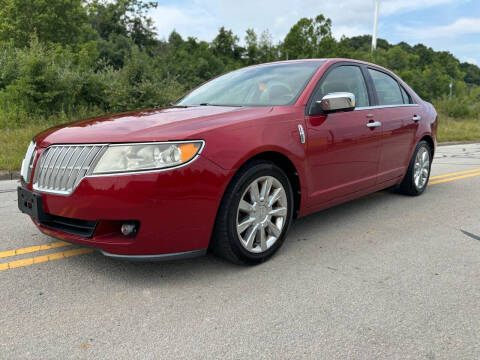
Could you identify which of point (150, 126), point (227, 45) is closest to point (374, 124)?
point (150, 126)

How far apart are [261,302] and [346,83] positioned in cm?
238

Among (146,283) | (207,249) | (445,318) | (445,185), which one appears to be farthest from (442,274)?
(445,185)

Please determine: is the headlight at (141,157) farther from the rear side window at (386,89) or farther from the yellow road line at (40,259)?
the rear side window at (386,89)

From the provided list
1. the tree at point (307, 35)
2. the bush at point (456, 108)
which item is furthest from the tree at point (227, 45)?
the bush at point (456, 108)

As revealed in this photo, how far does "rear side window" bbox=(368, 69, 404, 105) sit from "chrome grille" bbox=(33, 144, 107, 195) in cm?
303

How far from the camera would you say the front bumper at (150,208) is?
91.5 inches

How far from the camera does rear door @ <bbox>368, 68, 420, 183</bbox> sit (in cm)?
416

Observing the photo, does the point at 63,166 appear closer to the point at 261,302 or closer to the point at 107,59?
the point at 261,302

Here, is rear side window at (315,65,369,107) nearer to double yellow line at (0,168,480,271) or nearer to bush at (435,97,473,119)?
double yellow line at (0,168,480,271)

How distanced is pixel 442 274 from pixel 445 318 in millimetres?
650

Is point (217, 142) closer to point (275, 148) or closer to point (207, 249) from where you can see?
point (275, 148)

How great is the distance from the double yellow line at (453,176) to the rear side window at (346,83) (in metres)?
→ 2.81

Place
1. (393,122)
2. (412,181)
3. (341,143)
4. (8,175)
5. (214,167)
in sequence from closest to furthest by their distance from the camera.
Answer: (214,167) → (341,143) → (393,122) → (412,181) → (8,175)

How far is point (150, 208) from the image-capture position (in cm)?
234
